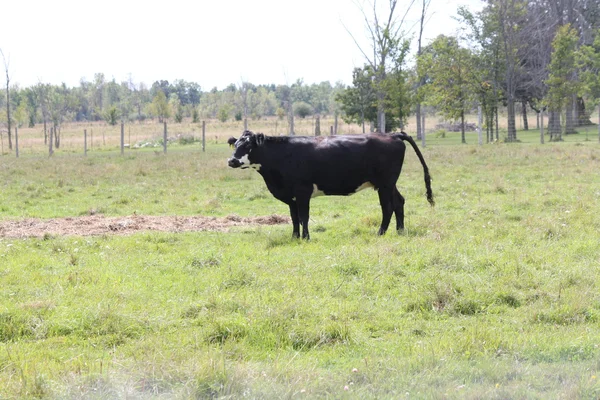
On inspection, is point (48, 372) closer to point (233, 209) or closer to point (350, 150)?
point (350, 150)

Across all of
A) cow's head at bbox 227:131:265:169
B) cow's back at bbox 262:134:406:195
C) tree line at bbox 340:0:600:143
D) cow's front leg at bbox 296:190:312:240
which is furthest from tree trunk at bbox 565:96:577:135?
cow's head at bbox 227:131:265:169

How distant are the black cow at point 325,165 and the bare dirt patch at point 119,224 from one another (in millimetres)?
1557

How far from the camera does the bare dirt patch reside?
11.6 meters

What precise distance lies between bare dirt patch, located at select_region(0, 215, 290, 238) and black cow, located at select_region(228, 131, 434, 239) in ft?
5.11

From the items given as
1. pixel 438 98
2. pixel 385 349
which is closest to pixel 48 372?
pixel 385 349

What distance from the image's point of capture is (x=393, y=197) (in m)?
11.1

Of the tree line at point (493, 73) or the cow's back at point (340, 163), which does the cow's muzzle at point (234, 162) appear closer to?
the cow's back at point (340, 163)

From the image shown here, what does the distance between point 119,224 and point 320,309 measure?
688 centimetres

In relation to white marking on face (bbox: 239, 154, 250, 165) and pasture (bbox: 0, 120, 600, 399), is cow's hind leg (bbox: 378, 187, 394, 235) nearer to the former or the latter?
pasture (bbox: 0, 120, 600, 399)

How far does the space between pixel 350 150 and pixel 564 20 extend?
51.4 metres

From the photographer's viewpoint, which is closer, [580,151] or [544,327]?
[544,327]

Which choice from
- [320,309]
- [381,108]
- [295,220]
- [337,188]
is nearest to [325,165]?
[337,188]

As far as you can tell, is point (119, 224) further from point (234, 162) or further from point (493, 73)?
point (493, 73)

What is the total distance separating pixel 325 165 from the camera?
1113 centimetres
